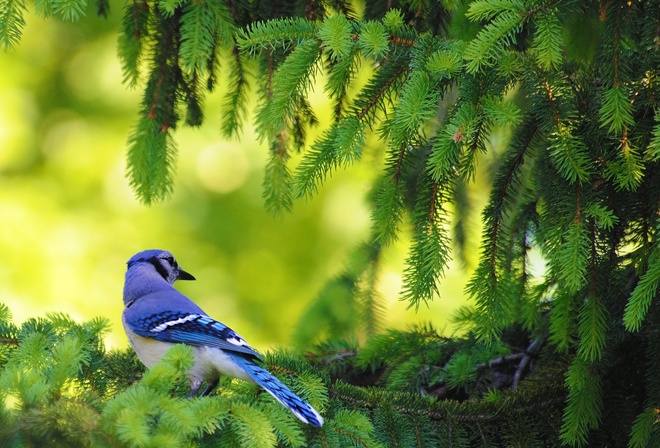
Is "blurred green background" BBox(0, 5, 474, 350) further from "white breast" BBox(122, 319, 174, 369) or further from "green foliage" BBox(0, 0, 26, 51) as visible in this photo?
"green foliage" BBox(0, 0, 26, 51)

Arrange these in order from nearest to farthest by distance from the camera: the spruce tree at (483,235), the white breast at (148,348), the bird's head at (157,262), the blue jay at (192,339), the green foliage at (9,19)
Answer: the spruce tree at (483,235) < the blue jay at (192,339) < the green foliage at (9,19) < the white breast at (148,348) < the bird's head at (157,262)

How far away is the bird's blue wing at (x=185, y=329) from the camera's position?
8.10ft

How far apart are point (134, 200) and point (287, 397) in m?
3.38

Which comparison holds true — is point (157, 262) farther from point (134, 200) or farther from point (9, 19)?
point (134, 200)

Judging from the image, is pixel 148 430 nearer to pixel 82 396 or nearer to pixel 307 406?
pixel 82 396

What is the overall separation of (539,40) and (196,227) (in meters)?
3.51

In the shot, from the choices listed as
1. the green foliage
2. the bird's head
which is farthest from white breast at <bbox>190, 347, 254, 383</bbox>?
the green foliage

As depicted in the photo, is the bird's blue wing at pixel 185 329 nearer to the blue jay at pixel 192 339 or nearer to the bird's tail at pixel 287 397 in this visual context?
the blue jay at pixel 192 339

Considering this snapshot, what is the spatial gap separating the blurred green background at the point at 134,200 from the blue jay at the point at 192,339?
2011mm

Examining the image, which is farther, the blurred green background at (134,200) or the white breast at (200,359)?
the blurred green background at (134,200)

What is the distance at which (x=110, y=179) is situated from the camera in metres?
5.14

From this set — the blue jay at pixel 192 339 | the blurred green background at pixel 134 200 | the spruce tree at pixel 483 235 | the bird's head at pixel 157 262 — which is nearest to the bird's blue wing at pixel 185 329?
the blue jay at pixel 192 339

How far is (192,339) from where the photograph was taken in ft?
8.44

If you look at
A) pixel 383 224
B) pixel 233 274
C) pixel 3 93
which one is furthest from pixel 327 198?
pixel 383 224
